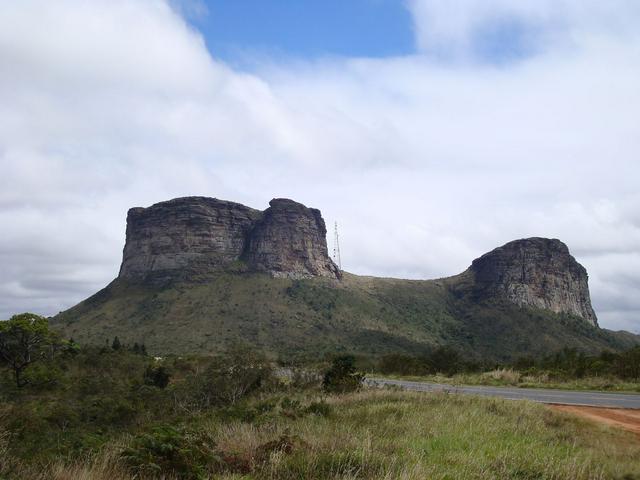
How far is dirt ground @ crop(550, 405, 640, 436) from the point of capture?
13.1m

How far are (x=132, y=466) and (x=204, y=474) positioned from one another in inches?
35.0

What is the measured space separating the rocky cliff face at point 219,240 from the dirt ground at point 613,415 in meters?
114

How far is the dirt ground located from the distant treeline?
10932 mm

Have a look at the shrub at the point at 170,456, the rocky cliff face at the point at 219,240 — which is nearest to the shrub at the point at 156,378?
the shrub at the point at 170,456

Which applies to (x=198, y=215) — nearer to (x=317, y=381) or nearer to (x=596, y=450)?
(x=317, y=381)

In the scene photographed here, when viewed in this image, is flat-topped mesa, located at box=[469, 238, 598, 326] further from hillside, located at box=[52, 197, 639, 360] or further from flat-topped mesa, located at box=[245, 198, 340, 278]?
flat-topped mesa, located at box=[245, 198, 340, 278]

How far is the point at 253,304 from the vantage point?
105 m

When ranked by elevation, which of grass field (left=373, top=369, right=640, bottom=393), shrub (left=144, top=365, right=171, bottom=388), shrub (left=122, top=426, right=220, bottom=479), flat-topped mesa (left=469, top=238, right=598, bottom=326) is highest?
flat-topped mesa (left=469, top=238, right=598, bottom=326)

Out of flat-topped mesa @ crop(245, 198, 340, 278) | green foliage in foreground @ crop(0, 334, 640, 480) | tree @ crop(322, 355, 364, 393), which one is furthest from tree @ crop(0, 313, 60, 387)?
flat-topped mesa @ crop(245, 198, 340, 278)

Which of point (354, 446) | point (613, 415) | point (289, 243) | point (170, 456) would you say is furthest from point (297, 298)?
point (170, 456)

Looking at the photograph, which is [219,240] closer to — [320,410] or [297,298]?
[297,298]

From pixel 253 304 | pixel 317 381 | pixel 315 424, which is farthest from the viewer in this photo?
pixel 253 304

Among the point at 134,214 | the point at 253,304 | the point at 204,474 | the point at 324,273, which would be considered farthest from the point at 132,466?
the point at 134,214

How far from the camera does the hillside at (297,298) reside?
305 feet
